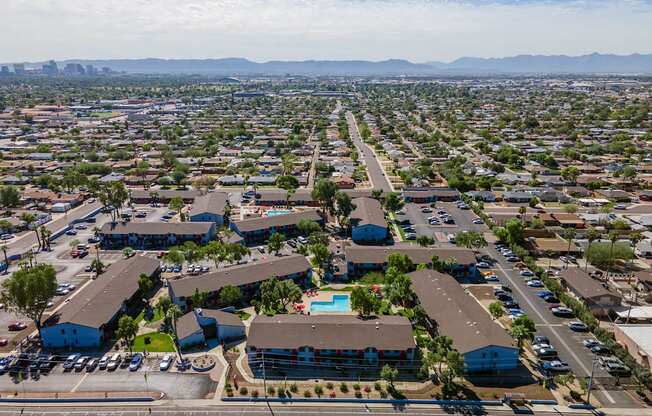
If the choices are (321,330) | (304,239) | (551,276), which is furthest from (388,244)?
(321,330)

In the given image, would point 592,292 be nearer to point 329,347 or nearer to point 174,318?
point 329,347

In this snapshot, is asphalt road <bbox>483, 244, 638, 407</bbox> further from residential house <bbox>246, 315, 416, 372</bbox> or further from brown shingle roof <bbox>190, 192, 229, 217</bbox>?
brown shingle roof <bbox>190, 192, 229, 217</bbox>

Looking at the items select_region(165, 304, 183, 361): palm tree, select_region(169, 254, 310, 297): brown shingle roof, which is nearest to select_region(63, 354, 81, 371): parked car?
select_region(165, 304, 183, 361): palm tree

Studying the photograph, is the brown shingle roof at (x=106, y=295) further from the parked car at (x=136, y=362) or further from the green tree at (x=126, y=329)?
the parked car at (x=136, y=362)

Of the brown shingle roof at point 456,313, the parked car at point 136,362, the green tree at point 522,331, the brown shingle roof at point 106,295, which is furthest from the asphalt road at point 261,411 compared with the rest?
the brown shingle roof at point 106,295

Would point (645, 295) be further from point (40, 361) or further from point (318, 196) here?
point (40, 361)
